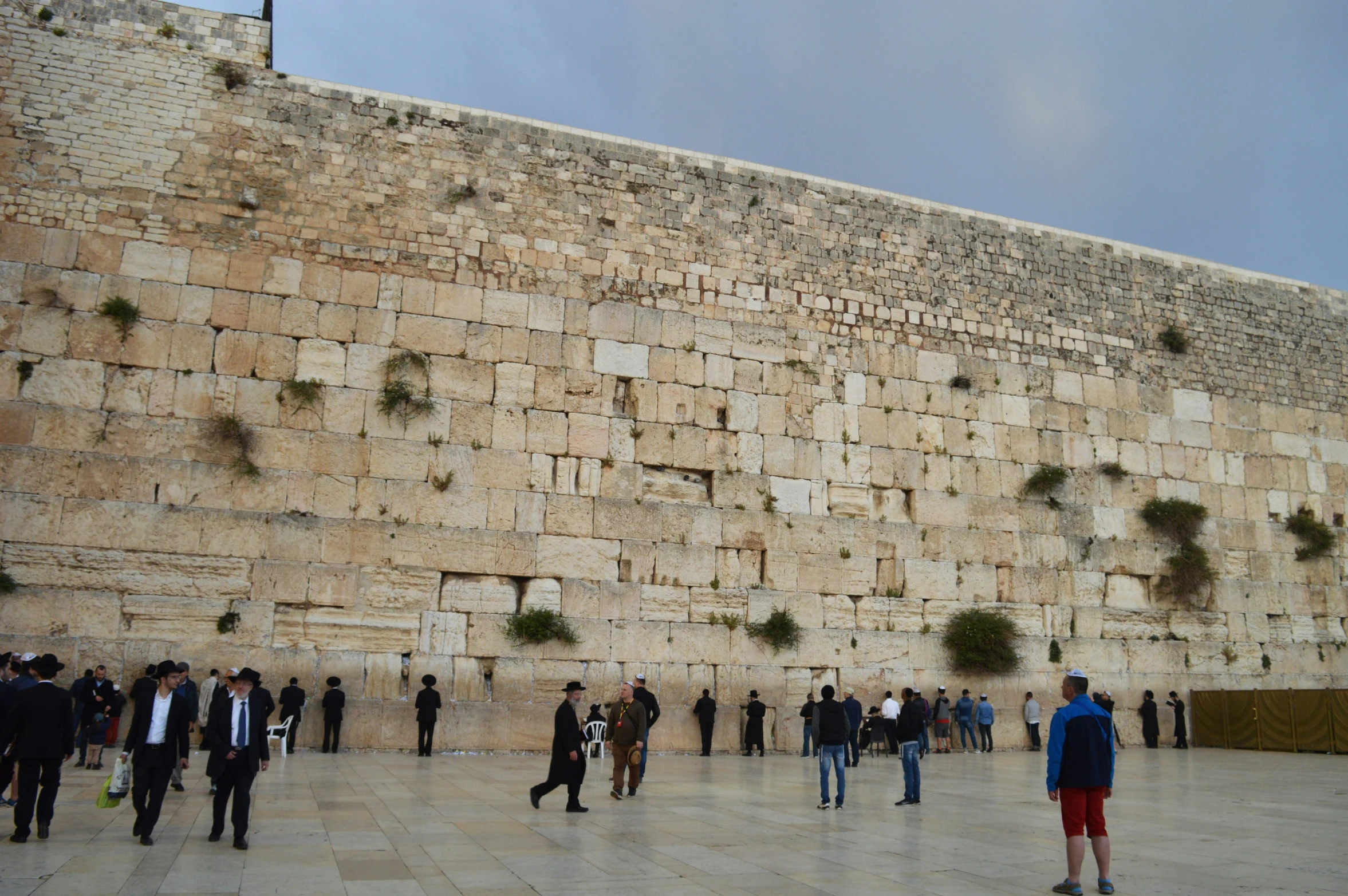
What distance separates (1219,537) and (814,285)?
7964 mm

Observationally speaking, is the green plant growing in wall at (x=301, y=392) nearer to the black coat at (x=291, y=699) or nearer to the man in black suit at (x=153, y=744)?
the black coat at (x=291, y=699)

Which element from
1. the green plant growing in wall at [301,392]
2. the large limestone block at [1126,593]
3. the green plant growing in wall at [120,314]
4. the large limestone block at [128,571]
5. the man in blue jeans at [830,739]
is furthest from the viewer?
the large limestone block at [1126,593]

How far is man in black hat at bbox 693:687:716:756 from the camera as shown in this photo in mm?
12852

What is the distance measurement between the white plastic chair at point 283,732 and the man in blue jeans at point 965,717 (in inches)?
347

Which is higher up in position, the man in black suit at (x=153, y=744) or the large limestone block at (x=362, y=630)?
the large limestone block at (x=362, y=630)

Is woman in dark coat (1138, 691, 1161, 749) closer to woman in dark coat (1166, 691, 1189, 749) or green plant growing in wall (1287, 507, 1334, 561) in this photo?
woman in dark coat (1166, 691, 1189, 749)

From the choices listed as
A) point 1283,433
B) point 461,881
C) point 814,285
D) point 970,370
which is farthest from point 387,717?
point 1283,433

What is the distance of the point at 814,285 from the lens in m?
15.4

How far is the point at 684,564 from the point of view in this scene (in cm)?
1368

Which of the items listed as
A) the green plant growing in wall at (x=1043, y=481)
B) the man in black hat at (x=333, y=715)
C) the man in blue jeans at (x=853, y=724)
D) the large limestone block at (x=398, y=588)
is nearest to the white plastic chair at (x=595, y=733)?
the large limestone block at (x=398, y=588)

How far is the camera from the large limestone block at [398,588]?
40.4ft

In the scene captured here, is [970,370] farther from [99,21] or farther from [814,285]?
[99,21]

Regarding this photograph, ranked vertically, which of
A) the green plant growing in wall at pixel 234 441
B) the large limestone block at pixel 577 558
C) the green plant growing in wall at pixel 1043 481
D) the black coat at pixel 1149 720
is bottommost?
the black coat at pixel 1149 720

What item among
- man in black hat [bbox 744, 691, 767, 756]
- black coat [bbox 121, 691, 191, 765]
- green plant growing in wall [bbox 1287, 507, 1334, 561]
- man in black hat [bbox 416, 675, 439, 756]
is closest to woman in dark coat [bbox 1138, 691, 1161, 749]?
green plant growing in wall [bbox 1287, 507, 1334, 561]
